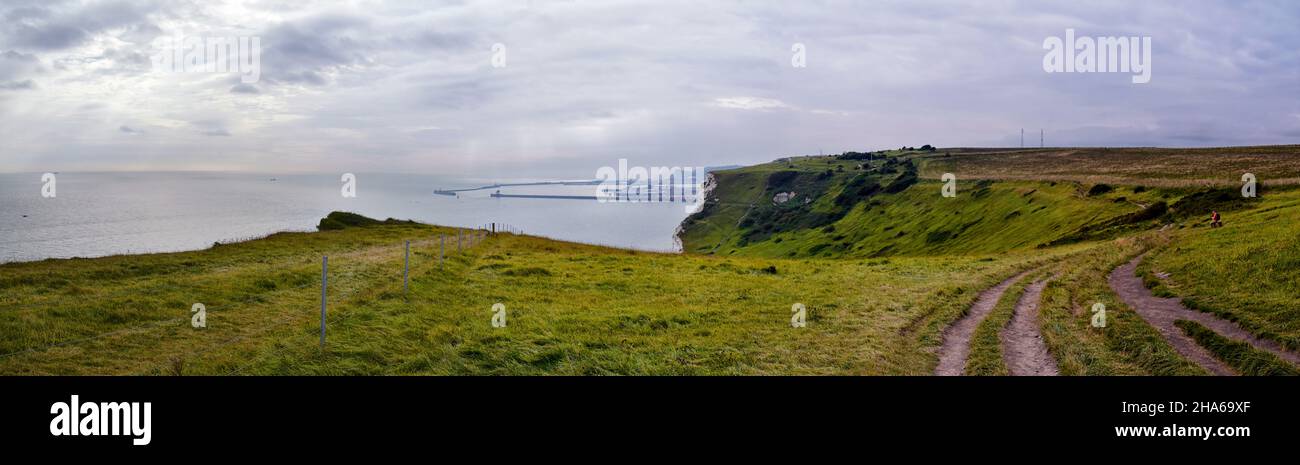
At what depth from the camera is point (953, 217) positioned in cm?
11588

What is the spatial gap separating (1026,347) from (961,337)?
1.71 meters

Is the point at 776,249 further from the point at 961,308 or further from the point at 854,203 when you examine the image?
the point at 961,308

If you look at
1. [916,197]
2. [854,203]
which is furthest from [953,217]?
[854,203]

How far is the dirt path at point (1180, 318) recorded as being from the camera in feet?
50.2

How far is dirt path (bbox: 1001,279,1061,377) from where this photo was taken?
14836mm

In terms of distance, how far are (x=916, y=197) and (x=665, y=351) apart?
15481 centimetres

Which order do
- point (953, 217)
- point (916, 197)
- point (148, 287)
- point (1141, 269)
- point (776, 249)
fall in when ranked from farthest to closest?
point (776, 249) → point (916, 197) → point (953, 217) → point (1141, 269) → point (148, 287)

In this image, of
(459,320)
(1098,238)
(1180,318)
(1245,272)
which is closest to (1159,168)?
(1098,238)

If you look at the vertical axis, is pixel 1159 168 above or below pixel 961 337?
above

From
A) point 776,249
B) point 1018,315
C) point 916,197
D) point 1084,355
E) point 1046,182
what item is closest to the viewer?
point 1084,355

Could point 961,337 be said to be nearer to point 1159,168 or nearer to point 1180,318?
point 1180,318

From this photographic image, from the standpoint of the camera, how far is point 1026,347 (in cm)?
1684

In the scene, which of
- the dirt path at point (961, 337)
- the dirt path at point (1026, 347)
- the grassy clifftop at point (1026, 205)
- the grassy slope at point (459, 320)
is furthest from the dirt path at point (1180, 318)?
the grassy clifftop at point (1026, 205)

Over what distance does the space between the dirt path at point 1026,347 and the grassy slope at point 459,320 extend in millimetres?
1919
